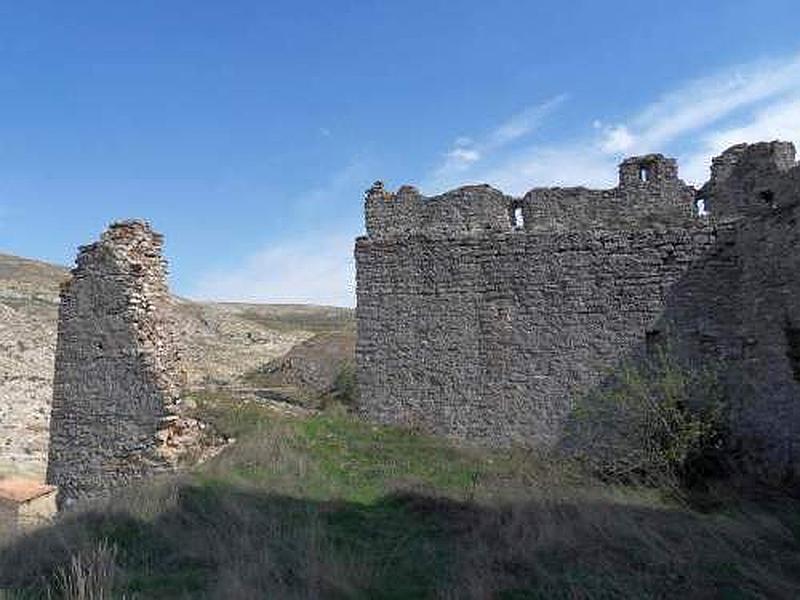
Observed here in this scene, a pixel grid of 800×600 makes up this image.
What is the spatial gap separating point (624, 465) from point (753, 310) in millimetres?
2877

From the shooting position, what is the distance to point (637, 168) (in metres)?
16.0

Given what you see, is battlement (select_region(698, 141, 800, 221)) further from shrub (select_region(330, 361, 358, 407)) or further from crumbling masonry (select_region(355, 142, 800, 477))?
shrub (select_region(330, 361, 358, 407))

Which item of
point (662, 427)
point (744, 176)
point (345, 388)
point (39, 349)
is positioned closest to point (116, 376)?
point (345, 388)

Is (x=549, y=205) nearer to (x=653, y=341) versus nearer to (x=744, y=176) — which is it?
(x=744, y=176)

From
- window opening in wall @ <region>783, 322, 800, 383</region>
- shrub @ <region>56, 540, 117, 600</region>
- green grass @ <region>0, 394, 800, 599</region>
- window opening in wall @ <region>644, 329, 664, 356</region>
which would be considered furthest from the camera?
window opening in wall @ <region>644, 329, 664, 356</region>

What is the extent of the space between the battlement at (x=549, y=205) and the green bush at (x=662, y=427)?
5.09 metres

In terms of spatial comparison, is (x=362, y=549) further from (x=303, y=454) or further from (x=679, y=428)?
(x=679, y=428)

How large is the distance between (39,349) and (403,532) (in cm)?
2775

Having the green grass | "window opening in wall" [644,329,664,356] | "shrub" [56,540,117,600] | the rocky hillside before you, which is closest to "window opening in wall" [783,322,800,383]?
the green grass

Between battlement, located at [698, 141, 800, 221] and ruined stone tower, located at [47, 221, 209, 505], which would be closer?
ruined stone tower, located at [47, 221, 209, 505]

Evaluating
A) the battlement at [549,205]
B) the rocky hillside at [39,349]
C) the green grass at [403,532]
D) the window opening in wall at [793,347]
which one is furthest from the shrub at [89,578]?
the battlement at [549,205]

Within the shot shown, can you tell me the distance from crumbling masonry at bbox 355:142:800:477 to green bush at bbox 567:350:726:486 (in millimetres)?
453

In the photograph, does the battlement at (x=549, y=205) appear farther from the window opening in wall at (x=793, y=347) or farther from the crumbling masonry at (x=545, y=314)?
the window opening in wall at (x=793, y=347)

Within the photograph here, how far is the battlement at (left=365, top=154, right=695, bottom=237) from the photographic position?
52.3ft
